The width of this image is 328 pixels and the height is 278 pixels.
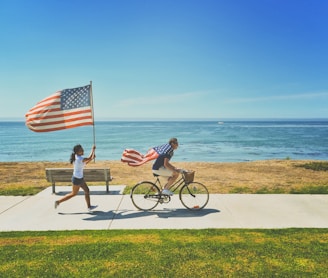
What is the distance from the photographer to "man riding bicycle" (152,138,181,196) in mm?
7438

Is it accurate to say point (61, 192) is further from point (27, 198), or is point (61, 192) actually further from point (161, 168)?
point (161, 168)

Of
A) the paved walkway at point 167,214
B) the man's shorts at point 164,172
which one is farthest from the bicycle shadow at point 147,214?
the man's shorts at point 164,172

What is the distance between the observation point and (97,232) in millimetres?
6113

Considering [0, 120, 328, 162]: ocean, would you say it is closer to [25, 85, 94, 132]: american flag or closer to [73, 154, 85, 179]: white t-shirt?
[25, 85, 94, 132]: american flag

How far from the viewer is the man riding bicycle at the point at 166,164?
293 inches

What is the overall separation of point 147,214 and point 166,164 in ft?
4.56

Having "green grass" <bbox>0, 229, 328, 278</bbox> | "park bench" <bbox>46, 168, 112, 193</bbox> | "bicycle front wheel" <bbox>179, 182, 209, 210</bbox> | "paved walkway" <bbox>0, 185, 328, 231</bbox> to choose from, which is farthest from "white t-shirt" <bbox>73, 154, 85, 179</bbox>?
"bicycle front wheel" <bbox>179, 182, 209, 210</bbox>

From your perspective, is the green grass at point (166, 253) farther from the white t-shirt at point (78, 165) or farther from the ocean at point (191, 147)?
the ocean at point (191, 147)

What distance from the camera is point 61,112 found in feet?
30.6

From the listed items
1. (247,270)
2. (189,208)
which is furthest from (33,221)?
(247,270)

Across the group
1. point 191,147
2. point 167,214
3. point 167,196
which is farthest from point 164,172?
point 191,147

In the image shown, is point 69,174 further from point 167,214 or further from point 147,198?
point 167,214

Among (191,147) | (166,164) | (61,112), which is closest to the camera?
(166,164)

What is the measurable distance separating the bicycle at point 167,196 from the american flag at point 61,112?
9.56ft
